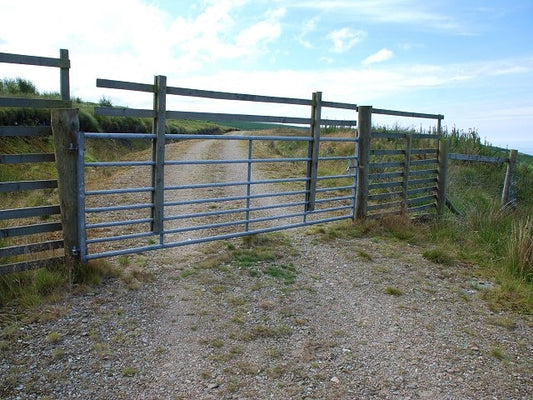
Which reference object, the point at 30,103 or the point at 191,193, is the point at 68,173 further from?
the point at 191,193

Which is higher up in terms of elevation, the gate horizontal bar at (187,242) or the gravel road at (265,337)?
the gate horizontal bar at (187,242)

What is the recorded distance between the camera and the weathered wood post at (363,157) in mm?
8102

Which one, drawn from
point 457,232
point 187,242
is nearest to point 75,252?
point 187,242

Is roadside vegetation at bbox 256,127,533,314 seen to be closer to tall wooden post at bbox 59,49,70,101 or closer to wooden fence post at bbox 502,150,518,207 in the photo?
wooden fence post at bbox 502,150,518,207

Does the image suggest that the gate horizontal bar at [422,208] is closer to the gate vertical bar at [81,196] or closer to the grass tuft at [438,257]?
the grass tuft at [438,257]

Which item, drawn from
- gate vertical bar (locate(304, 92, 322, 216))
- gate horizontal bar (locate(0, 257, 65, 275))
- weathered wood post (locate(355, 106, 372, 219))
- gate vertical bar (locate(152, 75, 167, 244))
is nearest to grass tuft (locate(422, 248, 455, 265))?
weathered wood post (locate(355, 106, 372, 219))

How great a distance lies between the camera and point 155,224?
5754 millimetres

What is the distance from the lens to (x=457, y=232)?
8398 millimetres

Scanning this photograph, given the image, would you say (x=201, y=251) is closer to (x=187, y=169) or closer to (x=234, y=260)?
(x=234, y=260)

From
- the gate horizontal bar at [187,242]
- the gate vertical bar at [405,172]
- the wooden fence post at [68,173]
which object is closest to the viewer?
the wooden fence post at [68,173]

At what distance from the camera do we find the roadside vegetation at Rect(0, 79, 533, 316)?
4852mm

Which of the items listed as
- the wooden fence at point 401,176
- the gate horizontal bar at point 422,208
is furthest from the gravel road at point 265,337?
the gate horizontal bar at point 422,208

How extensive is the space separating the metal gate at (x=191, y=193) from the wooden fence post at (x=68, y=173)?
0.06 metres

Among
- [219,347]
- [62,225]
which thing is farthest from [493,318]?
[62,225]
